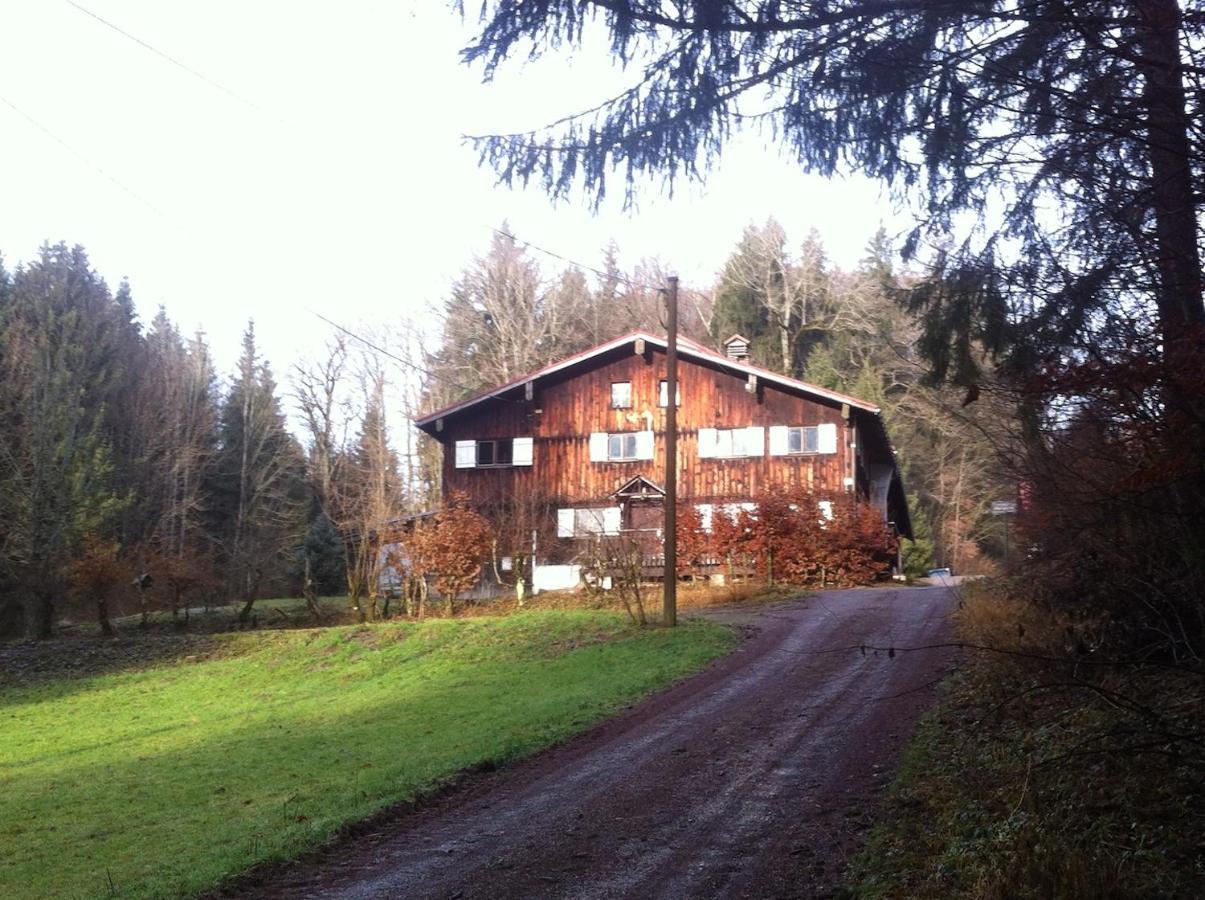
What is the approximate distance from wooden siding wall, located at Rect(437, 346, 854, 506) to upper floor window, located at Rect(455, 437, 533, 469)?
0.20 meters

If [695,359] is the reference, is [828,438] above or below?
below

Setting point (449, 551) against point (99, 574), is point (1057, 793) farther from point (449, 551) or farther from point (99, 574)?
point (99, 574)

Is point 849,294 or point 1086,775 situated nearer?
point 1086,775

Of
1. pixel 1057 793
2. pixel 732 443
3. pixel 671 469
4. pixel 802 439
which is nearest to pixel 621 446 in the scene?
pixel 732 443

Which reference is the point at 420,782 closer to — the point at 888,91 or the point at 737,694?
the point at 737,694

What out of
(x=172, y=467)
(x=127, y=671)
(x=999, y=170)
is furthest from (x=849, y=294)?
(x=999, y=170)

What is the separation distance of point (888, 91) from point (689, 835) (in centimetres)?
573

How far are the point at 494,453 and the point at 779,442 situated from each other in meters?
9.36

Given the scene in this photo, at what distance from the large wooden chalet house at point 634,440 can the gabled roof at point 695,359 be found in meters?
0.06

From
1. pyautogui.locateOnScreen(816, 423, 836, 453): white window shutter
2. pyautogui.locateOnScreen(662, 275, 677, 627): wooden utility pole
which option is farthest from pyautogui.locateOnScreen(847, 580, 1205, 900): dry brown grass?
pyautogui.locateOnScreen(816, 423, 836, 453): white window shutter

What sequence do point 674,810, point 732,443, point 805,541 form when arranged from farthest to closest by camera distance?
point 732,443
point 805,541
point 674,810

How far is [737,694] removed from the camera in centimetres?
1484

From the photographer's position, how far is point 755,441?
3484 cm

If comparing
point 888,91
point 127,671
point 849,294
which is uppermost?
point 849,294
